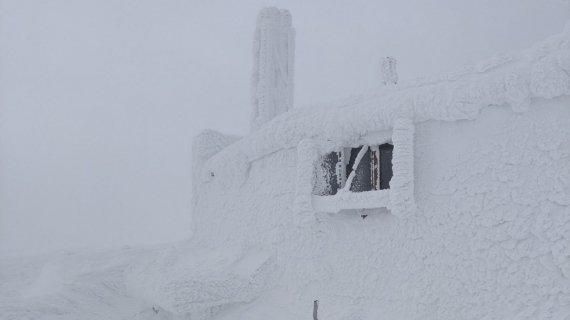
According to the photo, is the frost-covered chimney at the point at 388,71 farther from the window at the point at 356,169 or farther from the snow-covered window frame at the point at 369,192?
the snow-covered window frame at the point at 369,192

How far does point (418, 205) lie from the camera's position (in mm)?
8031

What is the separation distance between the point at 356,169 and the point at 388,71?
16.3ft

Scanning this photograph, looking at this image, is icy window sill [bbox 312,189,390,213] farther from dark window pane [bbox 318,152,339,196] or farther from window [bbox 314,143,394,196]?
dark window pane [bbox 318,152,339,196]

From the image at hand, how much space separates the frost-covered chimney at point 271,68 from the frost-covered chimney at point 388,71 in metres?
3.46

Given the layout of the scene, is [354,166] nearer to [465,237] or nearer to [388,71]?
[465,237]

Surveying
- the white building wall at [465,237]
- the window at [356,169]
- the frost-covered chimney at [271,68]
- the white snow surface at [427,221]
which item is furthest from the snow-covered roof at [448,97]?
the frost-covered chimney at [271,68]

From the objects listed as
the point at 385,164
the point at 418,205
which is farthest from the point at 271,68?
the point at 418,205

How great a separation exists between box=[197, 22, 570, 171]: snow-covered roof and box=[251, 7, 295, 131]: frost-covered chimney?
5.06m

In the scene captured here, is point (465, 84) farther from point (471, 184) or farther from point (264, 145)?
point (264, 145)

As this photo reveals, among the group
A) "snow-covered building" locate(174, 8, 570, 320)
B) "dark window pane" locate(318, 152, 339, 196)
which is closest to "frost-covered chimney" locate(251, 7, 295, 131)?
"snow-covered building" locate(174, 8, 570, 320)

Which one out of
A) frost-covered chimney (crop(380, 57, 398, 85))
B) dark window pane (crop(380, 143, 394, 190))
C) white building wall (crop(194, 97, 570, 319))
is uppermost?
frost-covered chimney (crop(380, 57, 398, 85))

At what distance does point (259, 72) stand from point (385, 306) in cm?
940

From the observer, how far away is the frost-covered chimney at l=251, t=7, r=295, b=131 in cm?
1553

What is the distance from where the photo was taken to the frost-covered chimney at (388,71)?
43.5 feet
